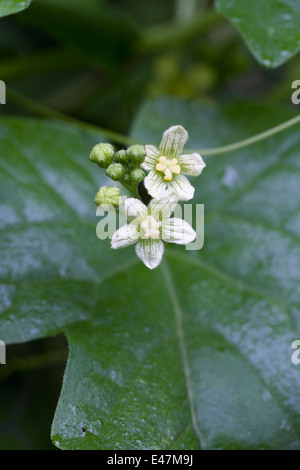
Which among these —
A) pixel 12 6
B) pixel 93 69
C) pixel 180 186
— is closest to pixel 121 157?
pixel 180 186

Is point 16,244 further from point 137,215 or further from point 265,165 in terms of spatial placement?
point 265,165

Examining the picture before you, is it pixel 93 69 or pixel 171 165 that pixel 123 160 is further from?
pixel 93 69

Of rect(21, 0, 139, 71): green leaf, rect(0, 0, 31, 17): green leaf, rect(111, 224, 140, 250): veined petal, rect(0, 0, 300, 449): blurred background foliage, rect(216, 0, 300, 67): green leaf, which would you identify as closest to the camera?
rect(111, 224, 140, 250): veined petal

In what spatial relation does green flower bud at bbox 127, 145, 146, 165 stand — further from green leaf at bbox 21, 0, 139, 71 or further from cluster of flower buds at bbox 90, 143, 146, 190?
green leaf at bbox 21, 0, 139, 71

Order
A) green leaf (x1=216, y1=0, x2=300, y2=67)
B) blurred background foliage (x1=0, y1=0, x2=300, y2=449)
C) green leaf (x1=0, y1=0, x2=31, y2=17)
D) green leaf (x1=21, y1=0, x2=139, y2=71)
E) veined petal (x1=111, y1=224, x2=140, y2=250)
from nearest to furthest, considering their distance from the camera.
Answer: veined petal (x1=111, y1=224, x2=140, y2=250), green leaf (x1=0, y1=0, x2=31, y2=17), green leaf (x1=216, y1=0, x2=300, y2=67), blurred background foliage (x1=0, y1=0, x2=300, y2=449), green leaf (x1=21, y1=0, x2=139, y2=71)

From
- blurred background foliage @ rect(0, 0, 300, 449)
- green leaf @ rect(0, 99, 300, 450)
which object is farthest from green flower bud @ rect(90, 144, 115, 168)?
blurred background foliage @ rect(0, 0, 300, 449)
